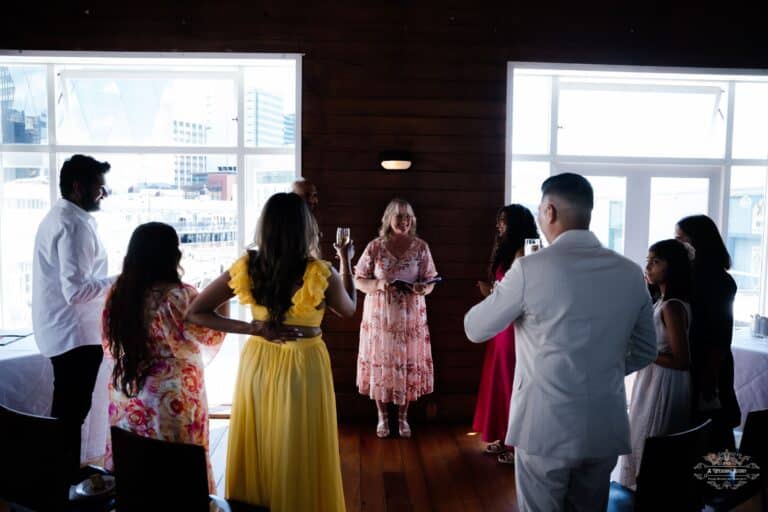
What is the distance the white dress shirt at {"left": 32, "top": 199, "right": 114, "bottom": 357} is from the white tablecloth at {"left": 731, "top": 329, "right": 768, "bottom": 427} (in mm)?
3566

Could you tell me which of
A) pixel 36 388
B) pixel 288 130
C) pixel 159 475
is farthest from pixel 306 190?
pixel 159 475

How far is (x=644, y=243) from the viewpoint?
4.71 metres

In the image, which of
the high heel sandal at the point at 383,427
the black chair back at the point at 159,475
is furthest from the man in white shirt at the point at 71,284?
the high heel sandal at the point at 383,427

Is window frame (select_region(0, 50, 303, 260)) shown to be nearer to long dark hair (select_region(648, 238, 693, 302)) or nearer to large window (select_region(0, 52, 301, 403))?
large window (select_region(0, 52, 301, 403))

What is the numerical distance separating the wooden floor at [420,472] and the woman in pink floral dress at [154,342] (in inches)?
47.9

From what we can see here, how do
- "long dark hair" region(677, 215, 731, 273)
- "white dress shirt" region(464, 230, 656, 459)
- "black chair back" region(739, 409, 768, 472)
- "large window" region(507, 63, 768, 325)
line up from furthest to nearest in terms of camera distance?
"large window" region(507, 63, 768, 325) → "long dark hair" region(677, 215, 731, 273) → "black chair back" region(739, 409, 768, 472) → "white dress shirt" region(464, 230, 656, 459)

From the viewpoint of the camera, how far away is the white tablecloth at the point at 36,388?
281 centimetres

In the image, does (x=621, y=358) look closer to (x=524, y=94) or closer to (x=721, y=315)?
(x=721, y=315)

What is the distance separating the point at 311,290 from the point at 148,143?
10.1ft

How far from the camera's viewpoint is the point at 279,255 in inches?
76.9

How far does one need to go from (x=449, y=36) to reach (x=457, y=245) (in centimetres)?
159

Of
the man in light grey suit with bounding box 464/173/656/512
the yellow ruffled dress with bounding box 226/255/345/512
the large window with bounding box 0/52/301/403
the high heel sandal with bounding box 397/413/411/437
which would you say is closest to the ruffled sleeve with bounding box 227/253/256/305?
the yellow ruffled dress with bounding box 226/255/345/512

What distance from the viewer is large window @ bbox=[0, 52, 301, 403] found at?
170 inches

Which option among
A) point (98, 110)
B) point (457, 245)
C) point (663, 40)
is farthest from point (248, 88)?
point (663, 40)
